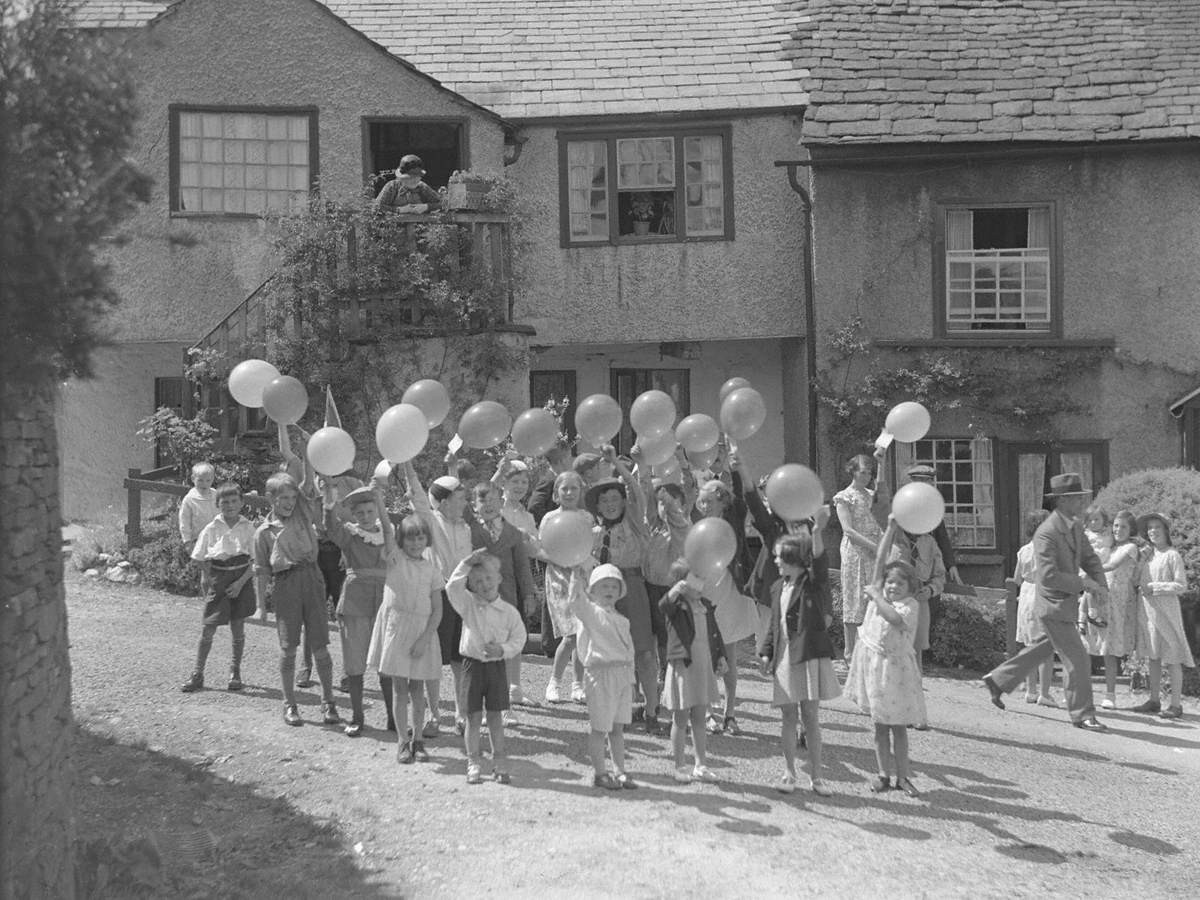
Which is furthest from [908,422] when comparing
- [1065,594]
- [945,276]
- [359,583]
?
[945,276]

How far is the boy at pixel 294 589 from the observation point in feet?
28.5

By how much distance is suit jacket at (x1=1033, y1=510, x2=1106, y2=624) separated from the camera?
9812 mm

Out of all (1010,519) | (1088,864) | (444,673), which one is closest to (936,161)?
(1010,519)

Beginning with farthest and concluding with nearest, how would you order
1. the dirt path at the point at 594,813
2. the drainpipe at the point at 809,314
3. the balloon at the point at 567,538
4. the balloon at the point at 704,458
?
the drainpipe at the point at 809,314
the balloon at the point at 704,458
the balloon at the point at 567,538
the dirt path at the point at 594,813

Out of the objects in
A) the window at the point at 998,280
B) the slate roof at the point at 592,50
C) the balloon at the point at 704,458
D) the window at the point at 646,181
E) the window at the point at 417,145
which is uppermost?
the slate roof at the point at 592,50

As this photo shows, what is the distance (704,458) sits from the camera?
9.59 m

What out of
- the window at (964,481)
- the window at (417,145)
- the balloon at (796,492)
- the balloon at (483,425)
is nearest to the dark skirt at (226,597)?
the balloon at (483,425)

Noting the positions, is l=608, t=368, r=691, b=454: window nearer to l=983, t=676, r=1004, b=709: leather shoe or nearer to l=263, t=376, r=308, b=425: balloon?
l=983, t=676, r=1004, b=709: leather shoe

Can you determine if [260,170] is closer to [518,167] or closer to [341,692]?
[518,167]

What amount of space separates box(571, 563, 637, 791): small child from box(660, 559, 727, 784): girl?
248mm

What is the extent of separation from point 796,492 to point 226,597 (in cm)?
417

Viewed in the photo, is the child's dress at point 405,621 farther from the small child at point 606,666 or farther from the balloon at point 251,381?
the balloon at point 251,381

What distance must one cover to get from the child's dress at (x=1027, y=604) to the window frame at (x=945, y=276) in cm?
546

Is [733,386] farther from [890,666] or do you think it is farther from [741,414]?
[890,666]
